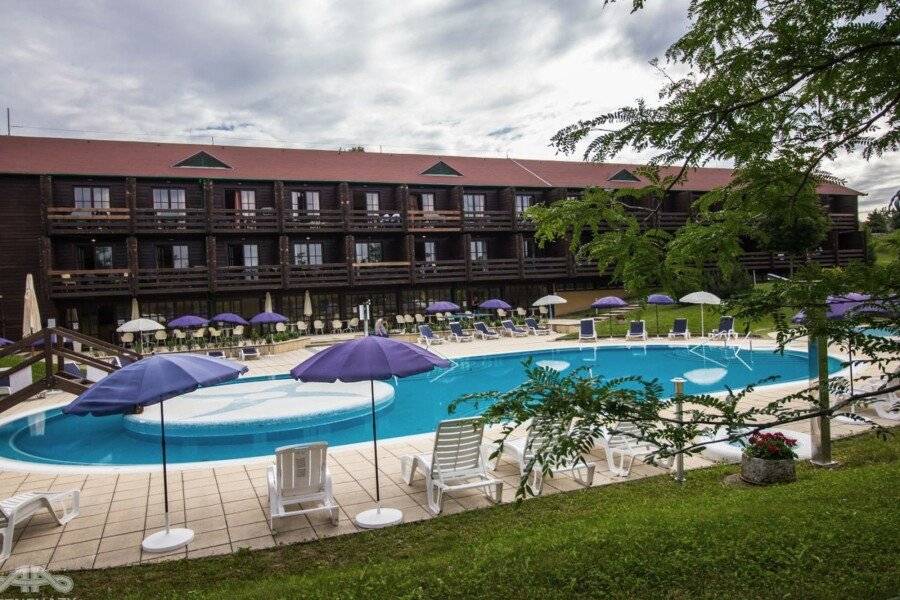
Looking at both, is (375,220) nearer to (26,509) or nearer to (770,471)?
(26,509)

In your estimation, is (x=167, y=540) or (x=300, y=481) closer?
(x=167, y=540)

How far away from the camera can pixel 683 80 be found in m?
2.79

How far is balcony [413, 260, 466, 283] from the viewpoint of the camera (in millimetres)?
29953

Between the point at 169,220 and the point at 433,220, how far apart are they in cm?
1314

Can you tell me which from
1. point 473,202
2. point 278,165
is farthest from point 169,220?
point 473,202

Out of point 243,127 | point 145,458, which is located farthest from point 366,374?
point 243,127

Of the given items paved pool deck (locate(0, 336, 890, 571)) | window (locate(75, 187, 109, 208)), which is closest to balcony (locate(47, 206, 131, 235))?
window (locate(75, 187, 109, 208))

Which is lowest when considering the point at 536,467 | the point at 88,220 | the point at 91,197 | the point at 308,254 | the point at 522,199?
the point at 536,467

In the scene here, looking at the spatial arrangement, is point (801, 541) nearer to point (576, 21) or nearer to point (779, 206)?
point (779, 206)

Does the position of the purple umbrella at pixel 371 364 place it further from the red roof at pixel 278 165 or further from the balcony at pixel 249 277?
the balcony at pixel 249 277

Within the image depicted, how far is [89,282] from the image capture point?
24594mm

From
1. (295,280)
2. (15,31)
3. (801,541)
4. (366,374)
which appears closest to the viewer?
(801,541)

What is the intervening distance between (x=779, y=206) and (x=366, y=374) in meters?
4.32

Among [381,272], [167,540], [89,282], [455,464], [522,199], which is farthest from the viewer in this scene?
[522,199]
